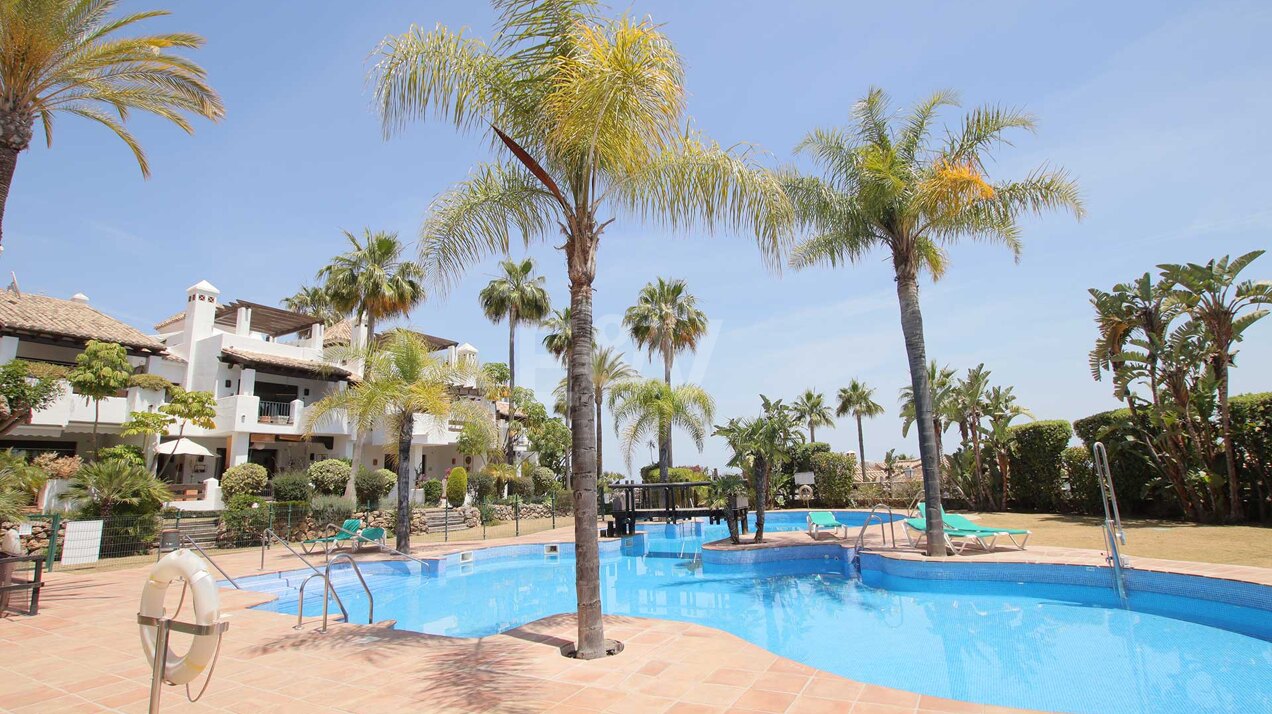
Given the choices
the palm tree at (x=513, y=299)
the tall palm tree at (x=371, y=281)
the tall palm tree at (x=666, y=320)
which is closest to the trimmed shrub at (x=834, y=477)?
the tall palm tree at (x=666, y=320)

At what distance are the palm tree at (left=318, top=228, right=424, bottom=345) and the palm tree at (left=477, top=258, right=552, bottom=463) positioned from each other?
7229mm

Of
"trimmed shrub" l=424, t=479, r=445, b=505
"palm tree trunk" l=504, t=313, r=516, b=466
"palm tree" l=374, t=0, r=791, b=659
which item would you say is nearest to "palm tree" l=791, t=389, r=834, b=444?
"palm tree trunk" l=504, t=313, r=516, b=466

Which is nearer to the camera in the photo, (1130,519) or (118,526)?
(118,526)

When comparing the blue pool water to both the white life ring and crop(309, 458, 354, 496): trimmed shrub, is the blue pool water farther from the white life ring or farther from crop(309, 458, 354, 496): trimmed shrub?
crop(309, 458, 354, 496): trimmed shrub

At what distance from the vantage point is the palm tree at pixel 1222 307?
14.1 metres

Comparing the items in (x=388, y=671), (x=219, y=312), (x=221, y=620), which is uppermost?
(x=219, y=312)

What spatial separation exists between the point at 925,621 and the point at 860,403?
40.4 metres

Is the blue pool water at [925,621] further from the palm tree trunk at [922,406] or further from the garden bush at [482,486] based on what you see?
the garden bush at [482,486]

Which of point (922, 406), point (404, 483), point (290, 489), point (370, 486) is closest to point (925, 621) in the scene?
point (922, 406)

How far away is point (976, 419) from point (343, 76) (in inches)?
927

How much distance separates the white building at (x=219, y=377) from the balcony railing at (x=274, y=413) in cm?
4

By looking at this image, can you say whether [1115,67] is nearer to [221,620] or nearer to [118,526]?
[221,620]

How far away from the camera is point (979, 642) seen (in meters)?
8.05

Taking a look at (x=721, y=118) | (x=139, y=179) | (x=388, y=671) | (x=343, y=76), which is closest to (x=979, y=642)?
(x=388, y=671)
